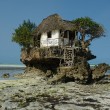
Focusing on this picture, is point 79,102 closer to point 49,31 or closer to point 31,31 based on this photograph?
point 49,31

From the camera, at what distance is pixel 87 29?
167 feet

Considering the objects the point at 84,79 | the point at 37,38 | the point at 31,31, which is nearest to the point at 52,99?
the point at 84,79

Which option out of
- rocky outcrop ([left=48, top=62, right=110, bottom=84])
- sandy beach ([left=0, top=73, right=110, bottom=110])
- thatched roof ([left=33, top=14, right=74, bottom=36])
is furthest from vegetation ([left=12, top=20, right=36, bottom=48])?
sandy beach ([left=0, top=73, right=110, bottom=110])

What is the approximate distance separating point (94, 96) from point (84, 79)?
1165cm

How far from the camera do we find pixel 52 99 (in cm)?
2720

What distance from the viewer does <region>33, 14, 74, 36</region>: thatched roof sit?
49844 mm

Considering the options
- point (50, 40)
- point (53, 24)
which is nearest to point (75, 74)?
point (50, 40)

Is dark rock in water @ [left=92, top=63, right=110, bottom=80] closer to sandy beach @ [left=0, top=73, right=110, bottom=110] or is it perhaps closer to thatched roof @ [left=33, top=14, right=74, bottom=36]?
thatched roof @ [left=33, top=14, right=74, bottom=36]

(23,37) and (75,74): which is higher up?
(23,37)

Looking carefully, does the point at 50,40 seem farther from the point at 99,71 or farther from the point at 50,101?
the point at 50,101

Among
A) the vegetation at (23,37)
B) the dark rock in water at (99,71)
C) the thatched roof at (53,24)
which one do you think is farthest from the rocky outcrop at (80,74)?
the vegetation at (23,37)

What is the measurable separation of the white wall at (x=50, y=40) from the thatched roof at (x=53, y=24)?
0.91 meters

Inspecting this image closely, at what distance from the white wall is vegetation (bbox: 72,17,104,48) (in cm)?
369

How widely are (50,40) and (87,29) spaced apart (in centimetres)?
672
